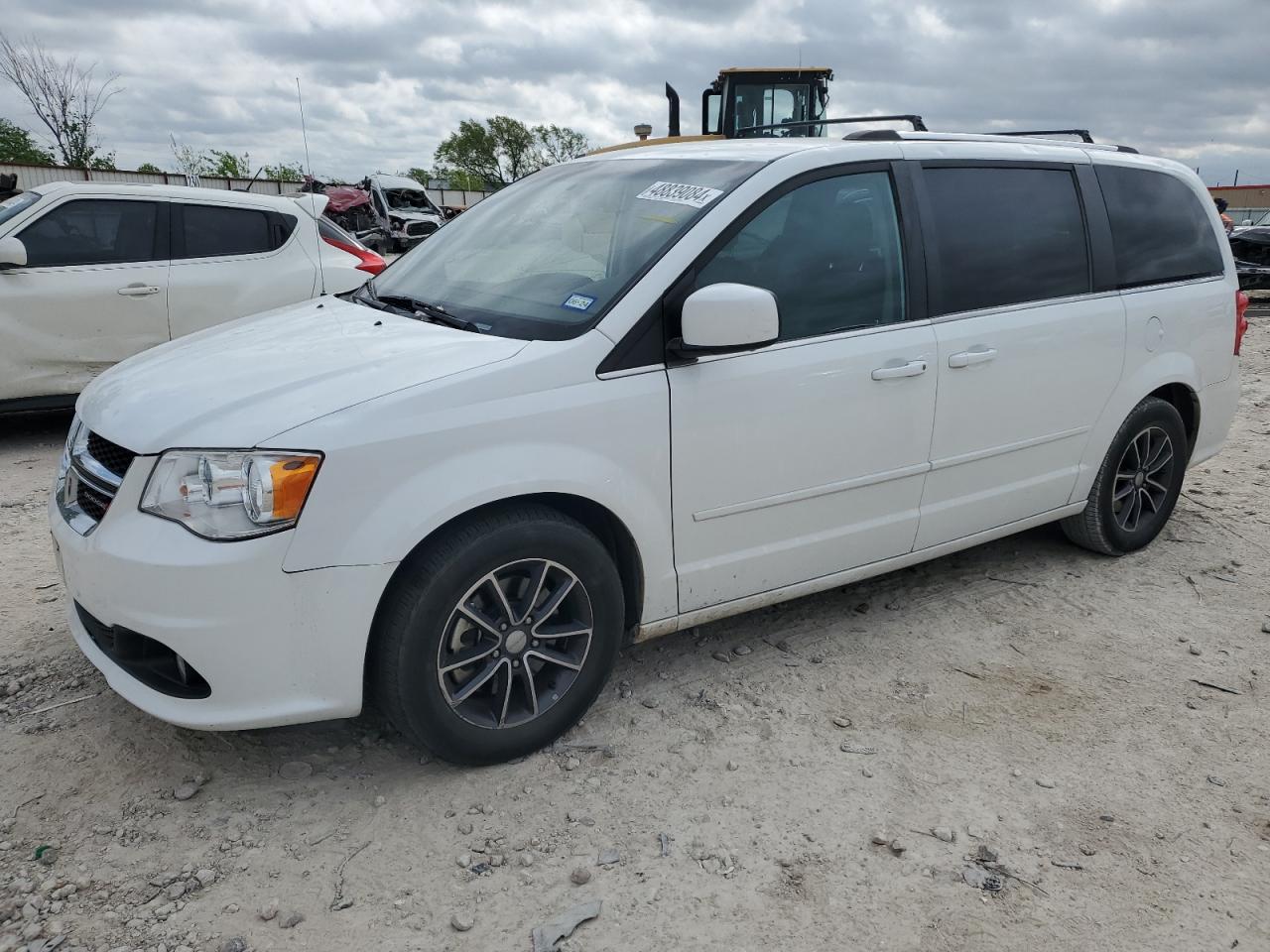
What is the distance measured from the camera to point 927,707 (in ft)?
10.7

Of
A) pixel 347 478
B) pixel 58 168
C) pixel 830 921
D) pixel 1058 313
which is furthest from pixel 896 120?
pixel 58 168

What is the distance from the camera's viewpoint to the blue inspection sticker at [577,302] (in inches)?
115

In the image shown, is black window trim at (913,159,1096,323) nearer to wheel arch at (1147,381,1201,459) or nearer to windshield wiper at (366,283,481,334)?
wheel arch at (1147,381,1201,459)

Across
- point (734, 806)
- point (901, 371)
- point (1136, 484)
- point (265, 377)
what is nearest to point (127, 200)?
point (265, 377)

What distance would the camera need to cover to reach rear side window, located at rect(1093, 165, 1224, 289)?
4.11 metres

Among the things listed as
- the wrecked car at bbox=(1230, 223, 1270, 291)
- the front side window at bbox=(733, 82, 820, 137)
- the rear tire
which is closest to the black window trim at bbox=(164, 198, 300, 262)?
the rear tire

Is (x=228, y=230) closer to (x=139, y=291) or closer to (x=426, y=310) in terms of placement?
(x=139, y=291)

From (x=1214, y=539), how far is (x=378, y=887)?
13.9ft

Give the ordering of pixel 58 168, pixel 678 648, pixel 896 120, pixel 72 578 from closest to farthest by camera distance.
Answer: pixel 72 578, pixel 678 648, pixel 896 120, pixel 58 168

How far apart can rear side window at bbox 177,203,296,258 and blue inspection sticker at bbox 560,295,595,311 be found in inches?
192

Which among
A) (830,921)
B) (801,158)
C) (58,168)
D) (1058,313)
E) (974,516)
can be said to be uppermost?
(58,168)

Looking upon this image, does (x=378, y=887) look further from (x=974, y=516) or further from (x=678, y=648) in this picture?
(x=974, y=516)

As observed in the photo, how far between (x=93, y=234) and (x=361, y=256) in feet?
6.32

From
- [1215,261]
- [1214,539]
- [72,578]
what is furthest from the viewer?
[1214,539]
